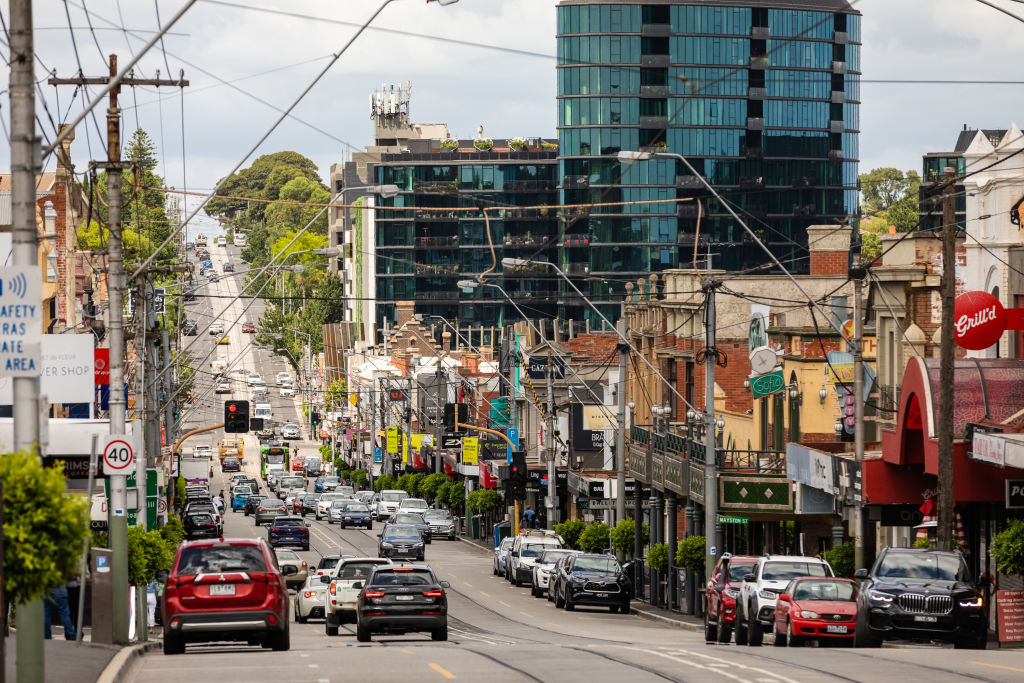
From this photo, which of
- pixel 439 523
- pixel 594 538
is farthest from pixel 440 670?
pixel 439 523

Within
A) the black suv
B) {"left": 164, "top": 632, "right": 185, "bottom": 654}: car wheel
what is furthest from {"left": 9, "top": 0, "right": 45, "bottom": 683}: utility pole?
the black suv

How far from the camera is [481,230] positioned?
171 meters

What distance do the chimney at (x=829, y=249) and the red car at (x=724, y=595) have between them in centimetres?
2497

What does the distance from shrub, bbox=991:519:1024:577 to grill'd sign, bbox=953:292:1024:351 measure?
670 centimetres

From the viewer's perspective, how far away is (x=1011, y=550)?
29.7 meters

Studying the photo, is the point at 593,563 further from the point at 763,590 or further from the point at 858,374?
the point at 763,590

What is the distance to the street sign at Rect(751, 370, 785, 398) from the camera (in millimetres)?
47000

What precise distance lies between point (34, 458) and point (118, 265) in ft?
52.5

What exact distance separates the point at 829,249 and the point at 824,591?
3142cm

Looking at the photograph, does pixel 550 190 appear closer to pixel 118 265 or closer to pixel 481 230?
pixel 481 230

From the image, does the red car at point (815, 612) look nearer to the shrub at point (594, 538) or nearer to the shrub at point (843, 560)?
the shrub at point (843, 560)

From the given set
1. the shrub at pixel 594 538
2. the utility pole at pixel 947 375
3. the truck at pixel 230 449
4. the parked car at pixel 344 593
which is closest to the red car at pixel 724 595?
the utility pole at pixel 947 375

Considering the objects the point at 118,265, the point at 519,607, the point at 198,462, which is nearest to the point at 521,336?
the point at 198,462

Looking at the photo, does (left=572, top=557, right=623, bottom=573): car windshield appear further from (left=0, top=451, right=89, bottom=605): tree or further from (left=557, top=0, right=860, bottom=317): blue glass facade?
(left=557, top=0, right=860, bottom=317): blue glass facade
